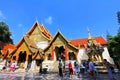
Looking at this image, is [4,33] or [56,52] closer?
[56,52]

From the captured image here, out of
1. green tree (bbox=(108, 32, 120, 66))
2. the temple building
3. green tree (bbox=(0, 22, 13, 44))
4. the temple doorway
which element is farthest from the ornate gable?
green tree (bbox=(0, 22, 13, 44))

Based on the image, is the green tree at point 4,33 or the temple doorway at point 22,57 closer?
the temple doorway at point 22,57

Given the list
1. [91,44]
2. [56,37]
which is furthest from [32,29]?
[91,44]

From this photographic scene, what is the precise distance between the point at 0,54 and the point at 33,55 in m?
9.31

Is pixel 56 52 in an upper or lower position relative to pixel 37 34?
lower

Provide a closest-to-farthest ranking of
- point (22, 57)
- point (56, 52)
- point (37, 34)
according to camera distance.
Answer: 1. point (56, 52)
2. point (22, 57)
3. point (37, 34)

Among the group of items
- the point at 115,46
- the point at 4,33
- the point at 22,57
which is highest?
the point at 4,33

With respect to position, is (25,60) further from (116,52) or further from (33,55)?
(116,52)

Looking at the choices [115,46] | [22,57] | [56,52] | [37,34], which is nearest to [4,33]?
[37,34]

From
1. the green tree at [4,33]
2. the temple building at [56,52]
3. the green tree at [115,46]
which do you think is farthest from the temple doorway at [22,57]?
the green tree at [115,46]

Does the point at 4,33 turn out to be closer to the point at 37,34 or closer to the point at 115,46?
the point at 37,34

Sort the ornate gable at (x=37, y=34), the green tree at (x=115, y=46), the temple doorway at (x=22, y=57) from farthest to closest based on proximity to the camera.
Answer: the green tree at (x=115, y=46)
the ornate gable at (x=37, y=34)
the temple doorway at (x=22, y=57)

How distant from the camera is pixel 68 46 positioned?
26516 millimetres

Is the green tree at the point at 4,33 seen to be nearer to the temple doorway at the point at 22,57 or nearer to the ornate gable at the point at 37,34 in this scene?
the ornate gable at the point at 37,34
